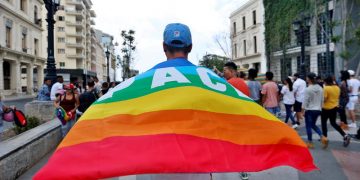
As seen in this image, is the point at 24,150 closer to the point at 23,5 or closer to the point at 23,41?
the point at 23,41

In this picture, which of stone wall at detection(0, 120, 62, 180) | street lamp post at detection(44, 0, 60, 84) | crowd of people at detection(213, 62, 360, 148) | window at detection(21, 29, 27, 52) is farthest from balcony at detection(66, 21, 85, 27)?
stone wall at detection(0, 120, 62, 180)

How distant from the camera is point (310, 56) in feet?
116

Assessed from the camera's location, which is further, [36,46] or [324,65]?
[36,46]

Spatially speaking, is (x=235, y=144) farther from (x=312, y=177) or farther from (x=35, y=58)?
(x=35, y=58)

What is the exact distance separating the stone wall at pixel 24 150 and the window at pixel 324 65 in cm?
2667

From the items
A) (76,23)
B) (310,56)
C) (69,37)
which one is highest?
(76,23)

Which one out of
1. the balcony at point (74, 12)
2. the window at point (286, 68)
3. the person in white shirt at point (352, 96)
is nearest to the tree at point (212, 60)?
the window at point (286, 68)

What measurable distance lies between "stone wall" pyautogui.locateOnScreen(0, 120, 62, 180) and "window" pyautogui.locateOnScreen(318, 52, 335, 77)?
26675 millimetres

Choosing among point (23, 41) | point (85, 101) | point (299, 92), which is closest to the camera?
point (85, 101)

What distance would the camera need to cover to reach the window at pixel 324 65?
31.3 meters

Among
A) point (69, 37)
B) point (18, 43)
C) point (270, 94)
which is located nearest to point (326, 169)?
point (270, 94)

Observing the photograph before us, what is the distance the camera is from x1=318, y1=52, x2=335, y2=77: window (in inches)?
1232

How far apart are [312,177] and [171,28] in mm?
4334

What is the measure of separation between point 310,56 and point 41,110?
93.7ft
